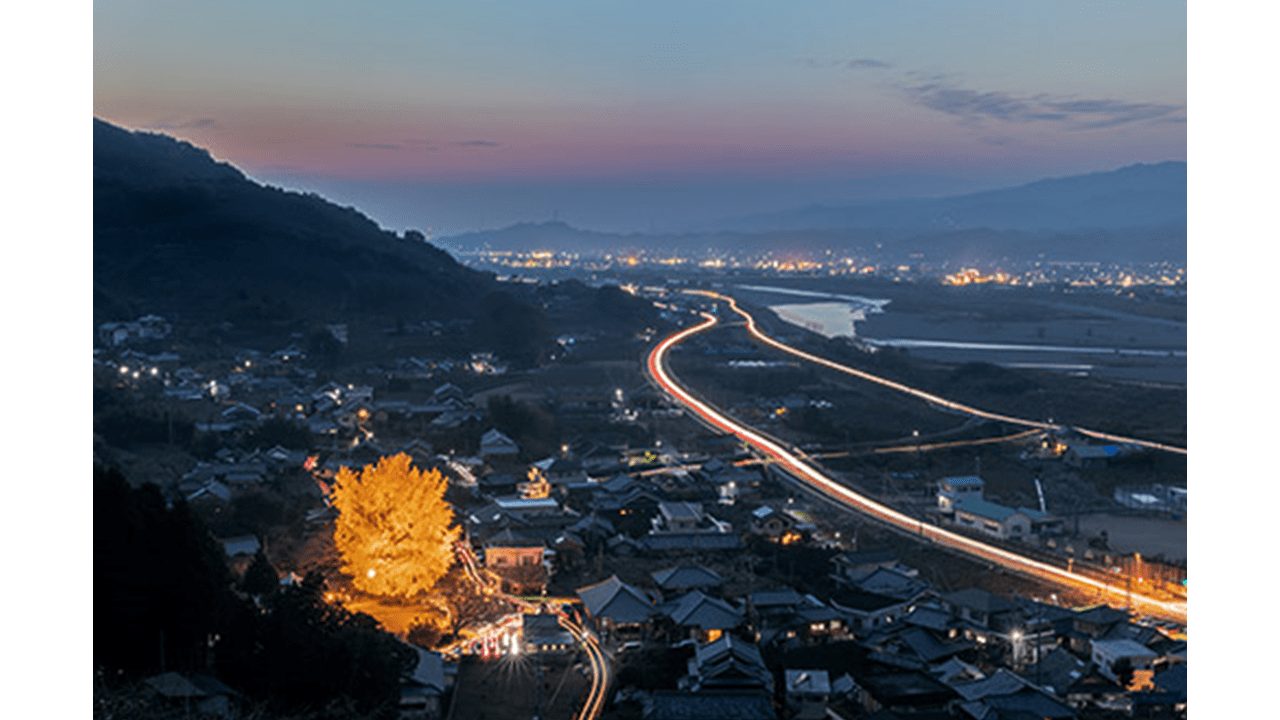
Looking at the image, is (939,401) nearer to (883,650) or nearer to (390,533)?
(883,650)

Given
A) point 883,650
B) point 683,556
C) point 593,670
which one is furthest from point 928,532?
point 593,670

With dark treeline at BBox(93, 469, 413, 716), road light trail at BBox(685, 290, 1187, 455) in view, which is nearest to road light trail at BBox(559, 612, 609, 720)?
dark treeline at BBox(93, 469, 413, 716)

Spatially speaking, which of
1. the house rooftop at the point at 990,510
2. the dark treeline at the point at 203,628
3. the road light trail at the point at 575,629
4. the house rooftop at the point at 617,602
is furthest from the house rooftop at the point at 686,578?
the house rooftop at the point at 990,510

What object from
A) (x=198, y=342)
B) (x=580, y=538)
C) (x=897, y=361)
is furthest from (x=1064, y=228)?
(x=580, y=538)

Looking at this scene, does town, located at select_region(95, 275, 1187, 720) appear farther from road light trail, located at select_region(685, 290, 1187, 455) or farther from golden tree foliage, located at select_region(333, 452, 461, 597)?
road light trail, located at select_region(685, 290, 1187, 455)

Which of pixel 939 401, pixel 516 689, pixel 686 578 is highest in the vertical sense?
pixel 939 401

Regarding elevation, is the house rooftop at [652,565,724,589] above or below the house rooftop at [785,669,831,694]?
above
